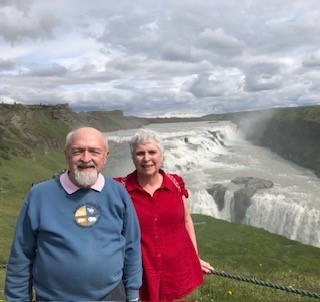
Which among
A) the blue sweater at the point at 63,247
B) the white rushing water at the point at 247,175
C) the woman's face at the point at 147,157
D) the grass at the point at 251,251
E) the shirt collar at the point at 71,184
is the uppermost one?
the woman's face at the point at 147,157

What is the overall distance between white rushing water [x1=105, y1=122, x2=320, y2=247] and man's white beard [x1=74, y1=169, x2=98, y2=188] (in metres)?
39.0

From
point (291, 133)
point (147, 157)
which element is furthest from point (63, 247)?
point (291, 133)

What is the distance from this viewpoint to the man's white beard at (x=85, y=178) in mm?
5328

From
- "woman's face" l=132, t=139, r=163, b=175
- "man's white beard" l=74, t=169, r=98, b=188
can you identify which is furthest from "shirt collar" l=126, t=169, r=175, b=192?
"man's white beard" l=74, t=169, r=98, b=188

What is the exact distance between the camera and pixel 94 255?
531cm

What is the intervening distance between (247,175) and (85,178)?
8327 centimetres

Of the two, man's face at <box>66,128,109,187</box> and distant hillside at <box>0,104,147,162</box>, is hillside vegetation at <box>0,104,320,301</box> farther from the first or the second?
man's face at <box>66,128,109,187</box>

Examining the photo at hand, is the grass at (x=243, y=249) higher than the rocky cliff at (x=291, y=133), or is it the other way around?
the rocky cliff at (x=291, y=133)

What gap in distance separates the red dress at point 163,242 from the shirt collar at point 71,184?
100 centimetres

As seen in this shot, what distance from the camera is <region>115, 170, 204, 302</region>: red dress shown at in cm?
643

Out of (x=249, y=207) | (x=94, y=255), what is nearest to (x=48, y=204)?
(x=94, y=255)

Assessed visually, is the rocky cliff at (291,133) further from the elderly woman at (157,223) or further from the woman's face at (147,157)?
the woman's face at (147,157)

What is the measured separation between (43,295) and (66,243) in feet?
2.52

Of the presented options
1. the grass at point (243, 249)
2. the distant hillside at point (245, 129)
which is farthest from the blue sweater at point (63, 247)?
the distant hillside at point (245, 129)
